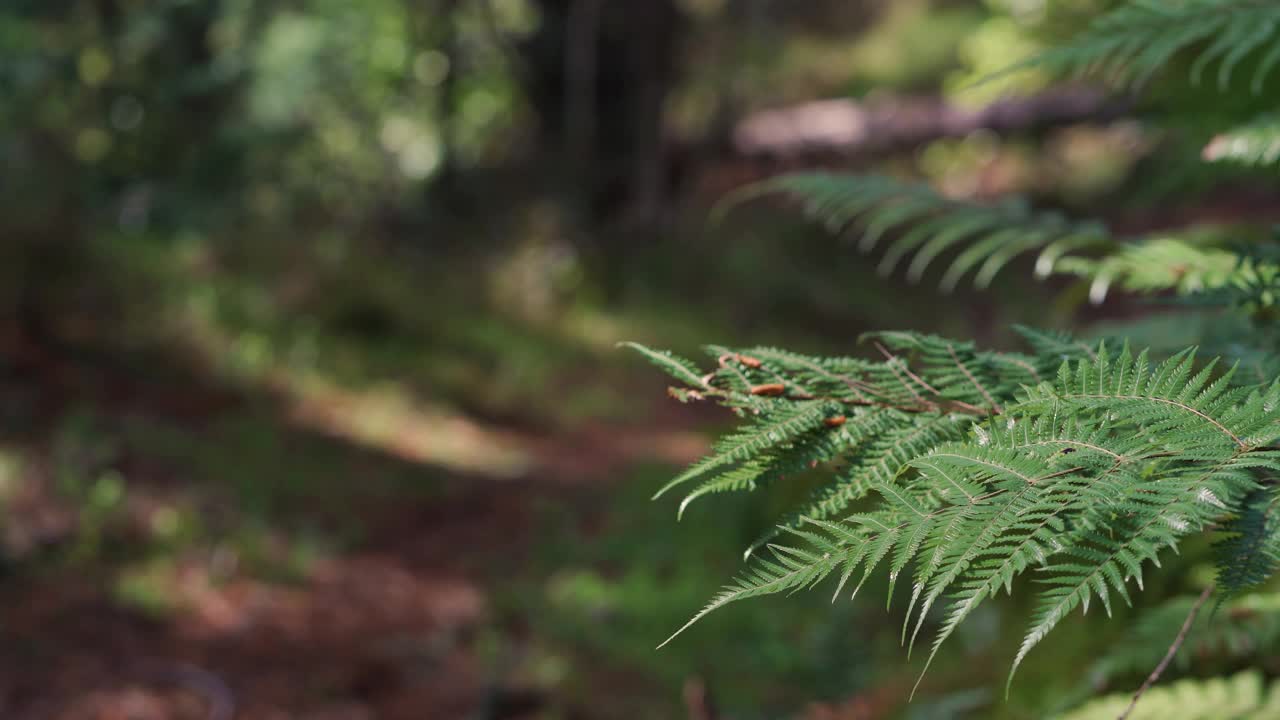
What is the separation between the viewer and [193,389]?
6660mm

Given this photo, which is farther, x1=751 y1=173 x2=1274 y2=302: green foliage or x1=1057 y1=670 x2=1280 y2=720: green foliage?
x1=1057 y1=670 x2=1280 y2=720: green foliage

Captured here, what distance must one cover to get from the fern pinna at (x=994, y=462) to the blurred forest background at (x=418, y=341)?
1.15m

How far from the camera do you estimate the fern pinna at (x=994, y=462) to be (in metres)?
0.72

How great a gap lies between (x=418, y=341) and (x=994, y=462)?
771cm

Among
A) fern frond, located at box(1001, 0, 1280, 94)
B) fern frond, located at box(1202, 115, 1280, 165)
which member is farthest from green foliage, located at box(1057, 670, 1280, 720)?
fern frond, located at box(1001, 0, 1280, 94)

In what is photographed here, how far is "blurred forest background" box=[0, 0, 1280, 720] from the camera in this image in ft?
11.8

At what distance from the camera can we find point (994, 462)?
2.58 feet

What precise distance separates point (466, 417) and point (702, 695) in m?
5.70

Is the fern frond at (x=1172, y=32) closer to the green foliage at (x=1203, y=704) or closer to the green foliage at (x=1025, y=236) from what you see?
the green foliage at (x=1025, y=236)

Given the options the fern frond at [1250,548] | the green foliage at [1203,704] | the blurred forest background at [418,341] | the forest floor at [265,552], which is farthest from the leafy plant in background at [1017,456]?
the forest floor at [265,552]

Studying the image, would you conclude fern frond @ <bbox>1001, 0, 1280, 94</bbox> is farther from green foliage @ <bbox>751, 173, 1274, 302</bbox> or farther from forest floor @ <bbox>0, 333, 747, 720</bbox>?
forest floor @ <bbox>0, 333, 747, 720</bbox>

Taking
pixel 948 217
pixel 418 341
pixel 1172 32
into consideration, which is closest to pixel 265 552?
pixel 418 341

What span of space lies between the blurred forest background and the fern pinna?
3.77 feet

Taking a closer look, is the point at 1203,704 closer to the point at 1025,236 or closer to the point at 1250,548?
the point at 1025,236
